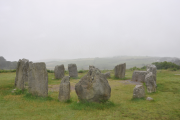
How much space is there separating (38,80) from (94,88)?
451 cm

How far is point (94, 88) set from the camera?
7988mm

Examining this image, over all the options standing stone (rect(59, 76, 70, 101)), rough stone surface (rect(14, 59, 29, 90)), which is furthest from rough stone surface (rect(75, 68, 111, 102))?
rough stone surface (rect(14, 59, 29, 90))

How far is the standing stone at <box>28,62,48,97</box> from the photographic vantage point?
9.93 m

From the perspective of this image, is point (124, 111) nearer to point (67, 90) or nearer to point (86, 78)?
point (86, 78)

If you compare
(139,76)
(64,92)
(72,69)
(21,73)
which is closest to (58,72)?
(72,69)

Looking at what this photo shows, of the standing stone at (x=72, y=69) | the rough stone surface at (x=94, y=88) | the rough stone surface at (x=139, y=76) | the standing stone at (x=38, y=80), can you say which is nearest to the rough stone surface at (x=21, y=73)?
the standing stone at (x=38, y=80)

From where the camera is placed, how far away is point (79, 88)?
8.40 metres

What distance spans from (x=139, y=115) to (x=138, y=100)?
2.57 metres

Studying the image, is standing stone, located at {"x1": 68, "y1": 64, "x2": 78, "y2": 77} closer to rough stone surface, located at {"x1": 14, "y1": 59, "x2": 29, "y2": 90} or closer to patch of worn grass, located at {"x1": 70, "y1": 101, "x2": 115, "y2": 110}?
rough stone surface, located at {"x1": 14, "y1": 59, "x2": 29, "y2": 90}

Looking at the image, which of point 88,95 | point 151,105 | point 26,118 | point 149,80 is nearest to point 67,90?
point 88,95

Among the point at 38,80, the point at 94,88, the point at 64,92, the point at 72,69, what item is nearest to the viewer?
the point at 94,88

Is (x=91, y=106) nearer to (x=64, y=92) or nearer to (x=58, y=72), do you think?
(x=64, y=92)

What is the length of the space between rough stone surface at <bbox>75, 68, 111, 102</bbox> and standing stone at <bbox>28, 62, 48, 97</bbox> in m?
2.92

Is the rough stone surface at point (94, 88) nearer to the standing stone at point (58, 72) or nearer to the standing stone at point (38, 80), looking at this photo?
the standing stone at point (38, 80)
